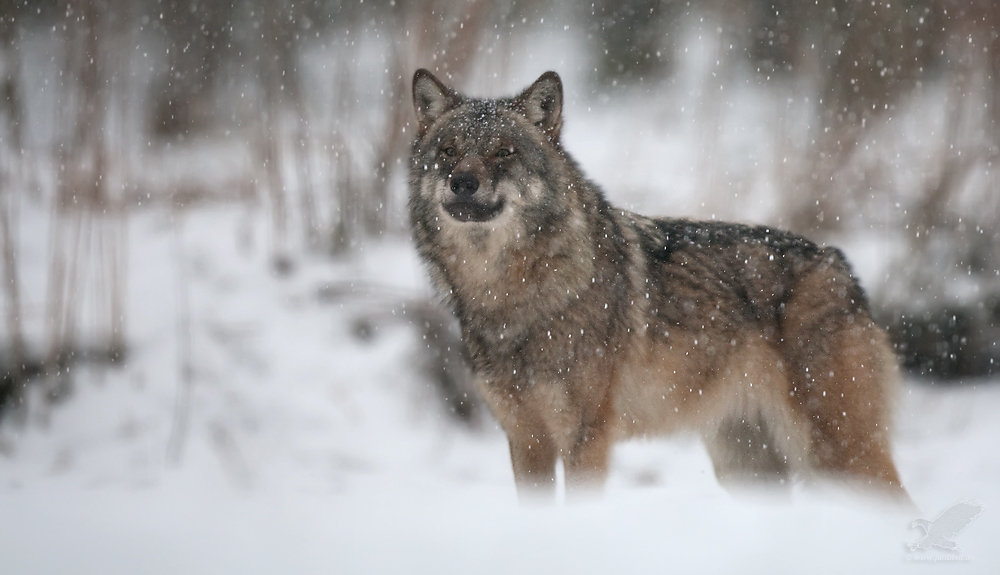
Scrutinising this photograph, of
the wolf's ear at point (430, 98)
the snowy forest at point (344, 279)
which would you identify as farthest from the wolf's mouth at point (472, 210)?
the snowy forest at point (344, 279)

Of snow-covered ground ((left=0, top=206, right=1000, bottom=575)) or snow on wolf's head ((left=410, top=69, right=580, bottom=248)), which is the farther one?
snow on wolf's head ((left=410, top=69, right=580, bottom=248))

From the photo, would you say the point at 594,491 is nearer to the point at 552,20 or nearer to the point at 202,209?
the point at 202,209

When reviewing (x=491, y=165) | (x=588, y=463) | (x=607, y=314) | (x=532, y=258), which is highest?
(x=491, y=165)

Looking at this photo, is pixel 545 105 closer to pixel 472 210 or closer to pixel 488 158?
pixel 488 158

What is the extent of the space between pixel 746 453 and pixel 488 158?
2131 millimetres

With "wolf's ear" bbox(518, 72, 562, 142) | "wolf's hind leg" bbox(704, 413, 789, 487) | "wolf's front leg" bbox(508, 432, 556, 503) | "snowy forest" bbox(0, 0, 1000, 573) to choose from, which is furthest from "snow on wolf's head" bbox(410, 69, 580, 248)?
"wolf's hind leg" bbox(704, 413, 789, 487)

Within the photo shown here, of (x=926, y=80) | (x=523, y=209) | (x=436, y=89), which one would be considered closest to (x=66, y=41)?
(x=436, y=89)

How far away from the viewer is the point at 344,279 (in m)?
6.20

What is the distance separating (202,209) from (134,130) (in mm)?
1715

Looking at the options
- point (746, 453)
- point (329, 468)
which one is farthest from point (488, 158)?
point (329, 468)

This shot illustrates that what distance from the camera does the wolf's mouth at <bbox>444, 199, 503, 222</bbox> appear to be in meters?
3.29

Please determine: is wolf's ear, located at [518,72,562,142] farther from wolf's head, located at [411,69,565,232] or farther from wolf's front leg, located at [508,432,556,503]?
wolf's front leg, located at [508,432,556,503]

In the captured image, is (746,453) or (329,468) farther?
(329,468)

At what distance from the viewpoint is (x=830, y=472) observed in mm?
3664
